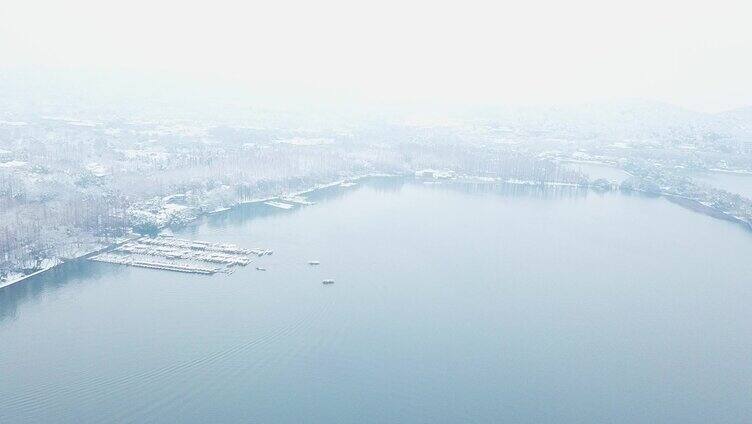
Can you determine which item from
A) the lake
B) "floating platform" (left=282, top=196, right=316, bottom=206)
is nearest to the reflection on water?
the lake

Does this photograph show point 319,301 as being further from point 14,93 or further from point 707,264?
point 14,93

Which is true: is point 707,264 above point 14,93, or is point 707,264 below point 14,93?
below

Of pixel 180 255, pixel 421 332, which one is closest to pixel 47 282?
pixel 180 255

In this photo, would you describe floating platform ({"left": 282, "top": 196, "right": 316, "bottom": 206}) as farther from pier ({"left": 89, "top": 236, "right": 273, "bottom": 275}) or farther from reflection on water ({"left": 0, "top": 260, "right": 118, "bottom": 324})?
reflection on water ({"left": 0, "top": 260, "right": 118, "bottom": 324})

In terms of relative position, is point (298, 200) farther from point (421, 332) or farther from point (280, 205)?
point (421, 332)

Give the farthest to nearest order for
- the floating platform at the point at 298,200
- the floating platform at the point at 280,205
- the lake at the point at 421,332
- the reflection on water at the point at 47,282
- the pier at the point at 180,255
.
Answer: the floating platform at the point at 298,200, the floating platform at the point at 280,205, the pier at the point at 180,255, the reflection on water at the point at 47,282, the lake at the point at 421,332

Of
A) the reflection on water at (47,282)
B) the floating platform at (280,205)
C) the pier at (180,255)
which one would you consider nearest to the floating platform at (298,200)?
the floating platform at (280,205)

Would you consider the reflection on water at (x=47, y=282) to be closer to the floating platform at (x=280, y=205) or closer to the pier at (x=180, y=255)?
the pier at (x=180, y=255)

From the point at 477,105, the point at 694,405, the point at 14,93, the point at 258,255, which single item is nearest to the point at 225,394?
the point at 258,255
